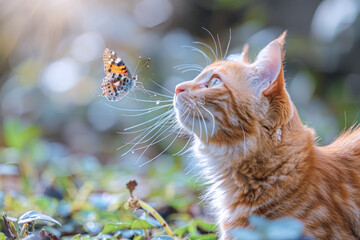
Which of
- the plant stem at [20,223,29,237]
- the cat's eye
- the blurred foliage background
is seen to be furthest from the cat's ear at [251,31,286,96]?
the blurred foliage background

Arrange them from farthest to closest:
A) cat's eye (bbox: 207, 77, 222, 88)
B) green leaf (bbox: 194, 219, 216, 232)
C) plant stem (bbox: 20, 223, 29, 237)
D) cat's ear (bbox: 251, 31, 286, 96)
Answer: green leaf (bbox: 194, 219, 216, 232) → cat's eye (bbox: 207, 77, 222, 88) → cat's ear (bbox: 251, 31, 286, 96) → plant stem (bbox: 20, 223, 29, 237)

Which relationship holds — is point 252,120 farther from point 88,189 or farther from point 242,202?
point 88,189

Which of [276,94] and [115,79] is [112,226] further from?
[276,94]

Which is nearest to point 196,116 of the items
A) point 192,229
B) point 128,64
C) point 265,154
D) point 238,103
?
point 238,103

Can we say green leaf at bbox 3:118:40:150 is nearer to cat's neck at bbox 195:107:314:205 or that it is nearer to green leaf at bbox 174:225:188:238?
green leaf at bbox 174:225:188:238

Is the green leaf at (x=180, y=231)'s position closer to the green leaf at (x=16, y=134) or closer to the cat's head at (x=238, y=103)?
the cat's head at (x=238, y=103)

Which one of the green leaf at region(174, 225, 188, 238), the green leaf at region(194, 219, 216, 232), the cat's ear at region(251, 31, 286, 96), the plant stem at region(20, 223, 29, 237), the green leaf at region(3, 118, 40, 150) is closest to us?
the plant stem at region(20, 223, 29, 237)

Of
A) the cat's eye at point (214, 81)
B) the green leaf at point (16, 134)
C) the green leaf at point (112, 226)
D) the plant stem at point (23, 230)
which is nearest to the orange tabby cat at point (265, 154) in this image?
the cat's eye at point (214, 81)
